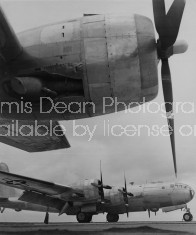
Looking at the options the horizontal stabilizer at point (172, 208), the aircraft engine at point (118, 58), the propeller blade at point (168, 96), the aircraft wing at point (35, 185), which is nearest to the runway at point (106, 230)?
the aircraft wing at point (35, 185)

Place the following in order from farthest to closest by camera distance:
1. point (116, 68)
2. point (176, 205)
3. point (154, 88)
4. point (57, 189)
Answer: point (176, 205) → point (57, 189) → point (154, 88) → point (116, 68)

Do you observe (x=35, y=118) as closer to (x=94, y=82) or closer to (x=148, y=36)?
(x=94, y=82)

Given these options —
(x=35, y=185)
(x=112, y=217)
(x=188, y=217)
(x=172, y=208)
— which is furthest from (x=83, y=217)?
(x=188, y=217)

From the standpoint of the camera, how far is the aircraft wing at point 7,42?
17.4 feet

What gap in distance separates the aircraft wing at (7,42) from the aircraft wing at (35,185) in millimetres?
10988

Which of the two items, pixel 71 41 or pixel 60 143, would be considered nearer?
pixel 71 41

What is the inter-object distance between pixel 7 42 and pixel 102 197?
62.2 ft

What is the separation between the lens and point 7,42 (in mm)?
5531

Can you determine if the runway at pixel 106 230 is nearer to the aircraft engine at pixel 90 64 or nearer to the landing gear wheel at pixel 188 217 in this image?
the landing gear wheel at pixel 188 217

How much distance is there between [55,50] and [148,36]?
1.76m

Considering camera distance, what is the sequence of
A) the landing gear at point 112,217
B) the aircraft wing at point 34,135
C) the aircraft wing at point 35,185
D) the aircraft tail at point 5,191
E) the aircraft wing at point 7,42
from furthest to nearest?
the aircraft tail at point 5,191, the landing gear at point 112,217, the aircraft wing at point 35,185, the aircraft wing at point 34,135, the aircraft wing at point 7,42

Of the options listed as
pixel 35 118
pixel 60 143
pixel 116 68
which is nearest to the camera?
pixel 116 68

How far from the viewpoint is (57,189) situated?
21.4 m

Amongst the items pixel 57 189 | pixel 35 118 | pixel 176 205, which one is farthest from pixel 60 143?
pixel 176 205
